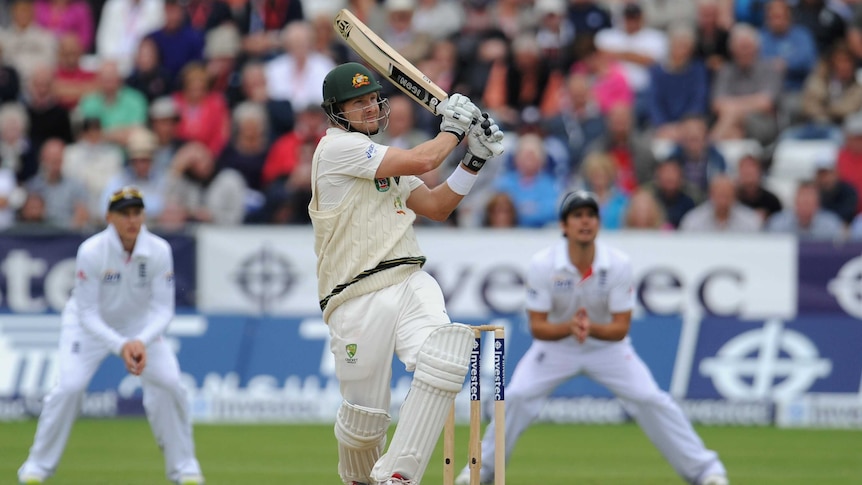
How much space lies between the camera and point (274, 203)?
14.9 meters

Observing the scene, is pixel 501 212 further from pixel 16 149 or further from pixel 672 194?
pixel 16 149

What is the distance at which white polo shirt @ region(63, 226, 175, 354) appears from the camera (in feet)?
30.6

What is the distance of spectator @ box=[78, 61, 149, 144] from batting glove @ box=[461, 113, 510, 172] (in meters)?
9.89

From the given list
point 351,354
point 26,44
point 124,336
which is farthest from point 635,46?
point 351,354

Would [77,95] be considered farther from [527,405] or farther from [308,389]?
[527,405]

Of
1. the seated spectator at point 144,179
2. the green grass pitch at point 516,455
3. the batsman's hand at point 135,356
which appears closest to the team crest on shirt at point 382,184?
the batsman's hand at point 135,356

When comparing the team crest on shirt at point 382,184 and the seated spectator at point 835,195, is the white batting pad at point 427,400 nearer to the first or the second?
the team crest on shirt at point 382,184

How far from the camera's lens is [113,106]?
53.8ft

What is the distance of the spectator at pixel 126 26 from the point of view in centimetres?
1752

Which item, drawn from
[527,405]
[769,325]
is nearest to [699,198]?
[769,325]

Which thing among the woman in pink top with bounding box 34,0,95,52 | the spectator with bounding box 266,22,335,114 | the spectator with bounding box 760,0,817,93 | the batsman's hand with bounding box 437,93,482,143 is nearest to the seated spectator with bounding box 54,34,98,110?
the woman in pink top with bounding box 34,0,95,52

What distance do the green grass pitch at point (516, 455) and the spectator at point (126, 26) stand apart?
568 cm

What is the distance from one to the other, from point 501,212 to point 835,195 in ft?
11.2

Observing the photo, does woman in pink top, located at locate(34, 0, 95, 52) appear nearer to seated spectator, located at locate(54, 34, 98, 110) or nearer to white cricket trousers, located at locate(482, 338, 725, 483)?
seated spectator, located at locate(54, 34, 98, 110)
